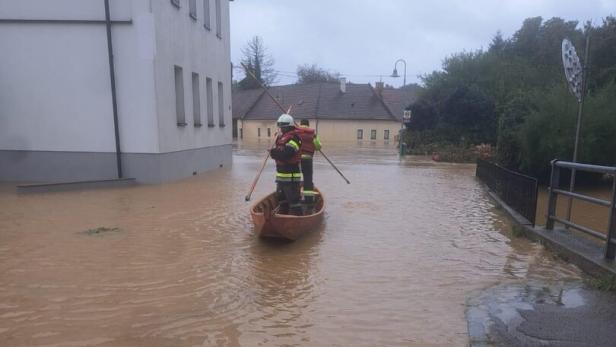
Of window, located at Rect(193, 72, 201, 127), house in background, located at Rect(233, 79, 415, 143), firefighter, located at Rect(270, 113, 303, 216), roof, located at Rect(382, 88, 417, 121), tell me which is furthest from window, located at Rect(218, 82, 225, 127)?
roof, located at Rect(382, 88, 417, 121)

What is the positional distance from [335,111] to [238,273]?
143 ft

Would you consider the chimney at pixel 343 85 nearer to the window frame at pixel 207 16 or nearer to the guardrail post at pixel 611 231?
the window frame at pixel 207 16

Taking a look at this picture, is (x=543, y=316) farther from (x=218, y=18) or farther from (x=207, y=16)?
(x=218, y=18)

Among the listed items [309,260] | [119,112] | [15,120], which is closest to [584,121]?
[309,260]

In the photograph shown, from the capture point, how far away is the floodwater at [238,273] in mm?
3969

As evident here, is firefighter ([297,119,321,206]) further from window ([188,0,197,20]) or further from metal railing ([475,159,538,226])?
window ([188,0,197,20])

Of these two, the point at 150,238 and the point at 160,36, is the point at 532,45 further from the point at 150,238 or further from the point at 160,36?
the point at 150,238

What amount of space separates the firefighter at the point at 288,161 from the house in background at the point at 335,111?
3965 centimetres

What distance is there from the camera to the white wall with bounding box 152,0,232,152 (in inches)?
488

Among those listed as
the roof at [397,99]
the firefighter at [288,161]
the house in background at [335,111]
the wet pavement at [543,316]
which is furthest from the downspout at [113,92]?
the roof at [397,99]

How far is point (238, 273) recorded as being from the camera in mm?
5555

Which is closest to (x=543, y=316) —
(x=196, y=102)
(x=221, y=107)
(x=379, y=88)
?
(x=196, y=102)

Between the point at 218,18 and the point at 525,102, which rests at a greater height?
the point at 218,18

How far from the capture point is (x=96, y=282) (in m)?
5.07
